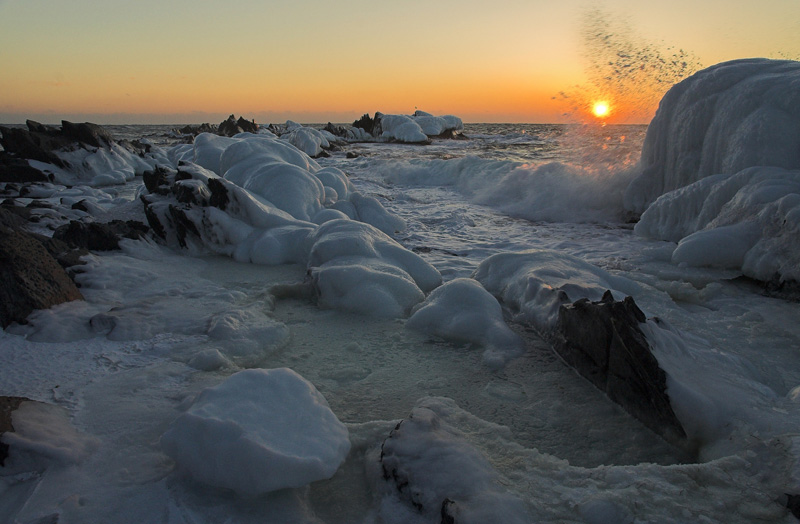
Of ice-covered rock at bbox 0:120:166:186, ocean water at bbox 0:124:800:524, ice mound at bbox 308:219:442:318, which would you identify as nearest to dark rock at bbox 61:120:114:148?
ice-covered rock at bbox 0:120:166:186

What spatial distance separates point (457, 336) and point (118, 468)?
7.27 feet

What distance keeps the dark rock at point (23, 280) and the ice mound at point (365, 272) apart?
193 centimetres

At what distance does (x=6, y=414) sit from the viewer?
1.97m

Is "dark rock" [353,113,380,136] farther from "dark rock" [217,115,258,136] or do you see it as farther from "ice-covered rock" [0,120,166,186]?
"ice-covered rock" [0,120,166,186]

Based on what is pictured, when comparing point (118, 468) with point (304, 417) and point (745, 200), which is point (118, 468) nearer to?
point (304, 417)

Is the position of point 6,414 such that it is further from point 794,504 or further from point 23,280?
point 794,504

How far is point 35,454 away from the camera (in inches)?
72.4

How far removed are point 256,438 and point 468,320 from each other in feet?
Answer: 6.59

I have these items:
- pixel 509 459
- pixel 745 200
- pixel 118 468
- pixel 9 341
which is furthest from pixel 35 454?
pixel 745 200

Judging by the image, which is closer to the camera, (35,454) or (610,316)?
(35,454)

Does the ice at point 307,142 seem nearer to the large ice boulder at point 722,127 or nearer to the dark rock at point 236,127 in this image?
the dark rock at point 236,127

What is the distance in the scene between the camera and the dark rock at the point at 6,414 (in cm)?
180

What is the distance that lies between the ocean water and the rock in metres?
0.07

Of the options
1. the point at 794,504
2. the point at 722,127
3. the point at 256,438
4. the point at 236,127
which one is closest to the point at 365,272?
the point at 256,438
